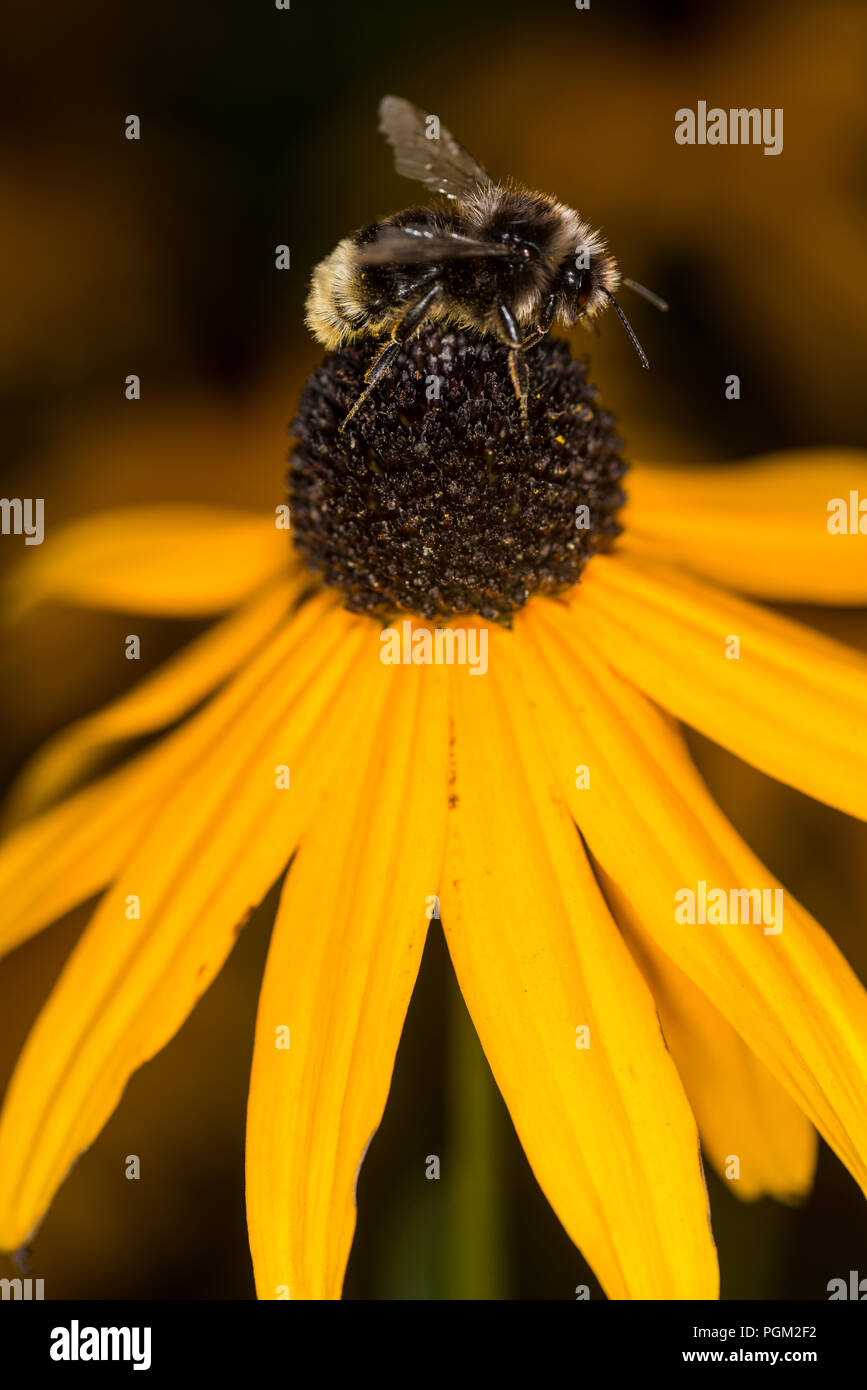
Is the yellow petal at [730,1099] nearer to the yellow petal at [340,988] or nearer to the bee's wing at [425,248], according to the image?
the yellow petal at [340,988]

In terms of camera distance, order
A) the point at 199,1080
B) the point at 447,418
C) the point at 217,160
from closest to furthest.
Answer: the point at 447,418, the point at 199,1080, the point at 217,160

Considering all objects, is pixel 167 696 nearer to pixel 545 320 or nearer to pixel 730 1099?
pixel 545 320

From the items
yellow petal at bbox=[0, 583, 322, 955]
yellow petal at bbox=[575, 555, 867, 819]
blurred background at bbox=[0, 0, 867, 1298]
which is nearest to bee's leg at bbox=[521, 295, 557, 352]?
yellow petal at bbox=[575, 555, 867, 819]

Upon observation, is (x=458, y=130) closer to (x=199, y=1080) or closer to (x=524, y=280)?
(x=524, y=280)

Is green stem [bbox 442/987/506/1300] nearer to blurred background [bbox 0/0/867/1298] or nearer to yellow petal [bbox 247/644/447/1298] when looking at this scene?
yellow petal [bbox 247/644/447/1298]

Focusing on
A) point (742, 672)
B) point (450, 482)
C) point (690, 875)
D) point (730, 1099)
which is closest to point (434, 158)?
point (450, 482)

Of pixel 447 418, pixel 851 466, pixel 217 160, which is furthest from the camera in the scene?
pixel 217 160
